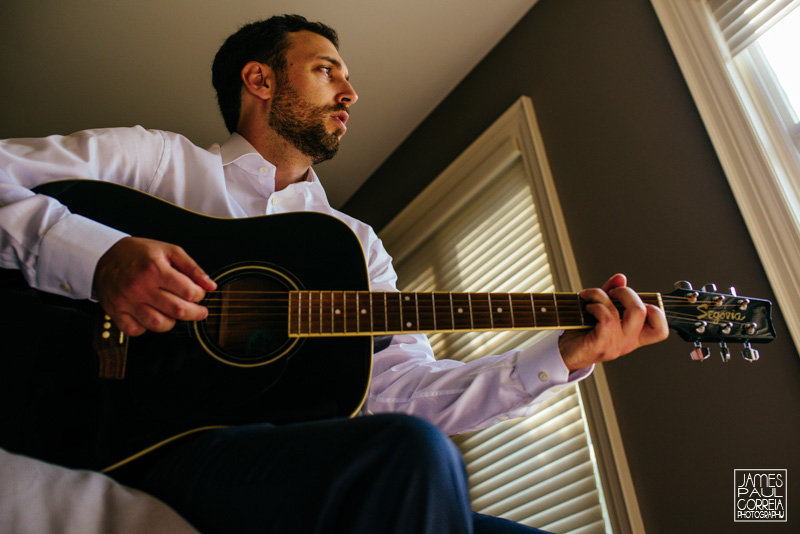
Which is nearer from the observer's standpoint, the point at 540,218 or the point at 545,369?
the point at 545,369

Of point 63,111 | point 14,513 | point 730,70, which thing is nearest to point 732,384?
point 730,70

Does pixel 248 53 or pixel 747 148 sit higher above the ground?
pixel 248 53

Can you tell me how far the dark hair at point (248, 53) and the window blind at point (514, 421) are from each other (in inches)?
35.0

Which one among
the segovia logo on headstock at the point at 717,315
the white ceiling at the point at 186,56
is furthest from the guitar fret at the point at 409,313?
the white ceiling at the point at 186,56

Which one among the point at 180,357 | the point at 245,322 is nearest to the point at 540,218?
the point at 245,322

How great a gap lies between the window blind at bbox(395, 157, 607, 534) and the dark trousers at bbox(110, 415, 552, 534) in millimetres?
1261

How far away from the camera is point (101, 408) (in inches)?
36.7

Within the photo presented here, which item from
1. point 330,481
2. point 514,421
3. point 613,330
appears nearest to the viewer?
point 330,481

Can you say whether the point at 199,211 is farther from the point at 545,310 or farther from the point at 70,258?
the point at 545,310

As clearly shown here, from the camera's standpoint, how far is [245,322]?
1.05 metres

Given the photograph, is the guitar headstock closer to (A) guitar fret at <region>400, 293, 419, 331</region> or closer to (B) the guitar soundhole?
(A) guitar fret at <region>400, 293, 419, 331</region>

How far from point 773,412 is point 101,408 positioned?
4.47 ft

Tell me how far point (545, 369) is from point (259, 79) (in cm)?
123

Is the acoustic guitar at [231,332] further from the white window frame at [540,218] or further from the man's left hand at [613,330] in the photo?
the white window frame at [540,218]
